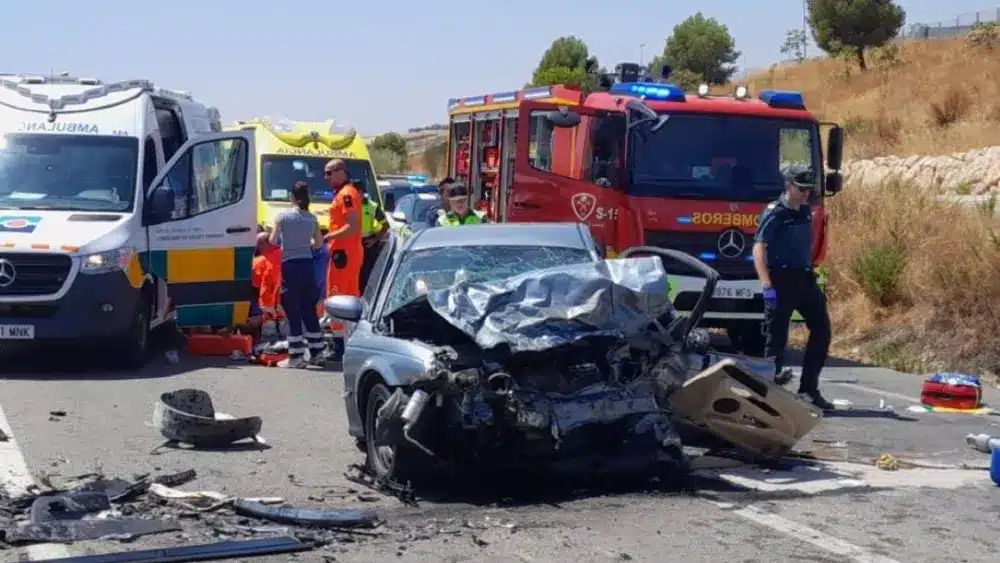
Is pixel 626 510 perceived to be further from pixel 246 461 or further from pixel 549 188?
pixel 549 188

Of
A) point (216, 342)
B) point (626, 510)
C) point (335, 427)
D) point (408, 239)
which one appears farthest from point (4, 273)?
point (626, 510)

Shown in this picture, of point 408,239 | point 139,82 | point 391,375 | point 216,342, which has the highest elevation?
point 139,82

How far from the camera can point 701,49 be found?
2950 inches

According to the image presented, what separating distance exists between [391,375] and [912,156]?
2529cm

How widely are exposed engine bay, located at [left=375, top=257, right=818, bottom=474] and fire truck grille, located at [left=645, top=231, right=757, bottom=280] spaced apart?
20.5 feet

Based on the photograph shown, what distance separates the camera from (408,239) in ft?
32.5

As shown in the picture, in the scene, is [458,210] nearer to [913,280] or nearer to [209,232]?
[209,232]

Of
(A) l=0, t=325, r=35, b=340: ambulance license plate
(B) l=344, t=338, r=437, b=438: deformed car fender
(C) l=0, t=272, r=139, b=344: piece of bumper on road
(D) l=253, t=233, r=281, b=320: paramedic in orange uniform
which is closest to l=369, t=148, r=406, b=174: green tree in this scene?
(D) l=253, t=233, r=281, b=320: paramedic in orange uniform

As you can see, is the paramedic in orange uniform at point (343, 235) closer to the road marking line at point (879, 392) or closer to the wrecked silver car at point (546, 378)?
the road marking line at point (879, 392)

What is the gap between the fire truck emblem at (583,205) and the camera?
1483 centimetres

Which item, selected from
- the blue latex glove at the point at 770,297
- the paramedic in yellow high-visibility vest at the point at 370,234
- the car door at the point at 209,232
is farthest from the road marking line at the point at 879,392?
the car door at the point at 209,232

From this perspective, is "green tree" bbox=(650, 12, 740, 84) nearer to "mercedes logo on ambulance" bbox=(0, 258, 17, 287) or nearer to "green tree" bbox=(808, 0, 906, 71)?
"green tree" bbox=(808, 0, 906, 71)

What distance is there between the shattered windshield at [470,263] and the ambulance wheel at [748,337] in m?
6.26

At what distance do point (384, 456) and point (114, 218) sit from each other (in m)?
6.68
